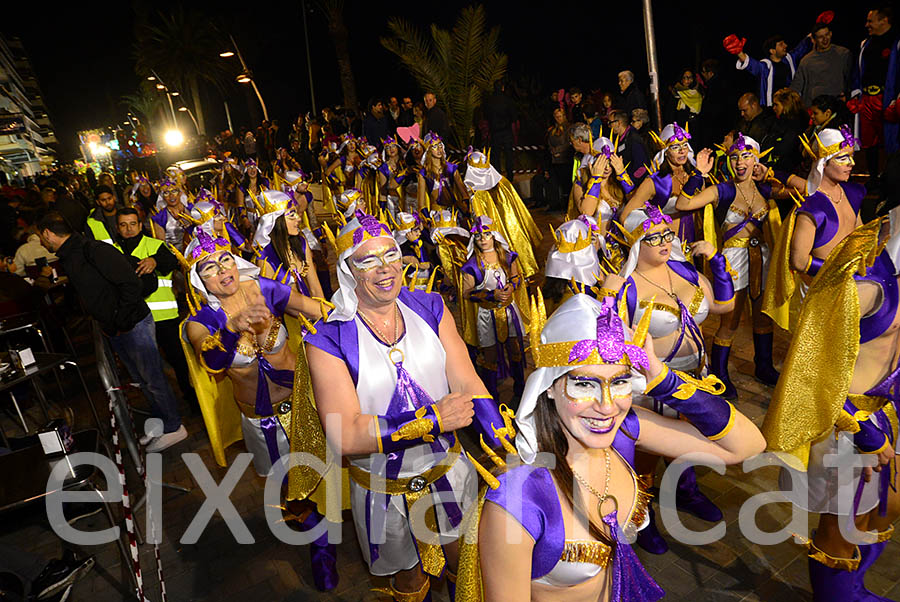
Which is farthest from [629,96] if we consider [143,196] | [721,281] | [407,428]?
[143,196]

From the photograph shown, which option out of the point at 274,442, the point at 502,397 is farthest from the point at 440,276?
the point at 274,442

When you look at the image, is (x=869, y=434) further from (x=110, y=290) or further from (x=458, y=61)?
(x=458, y=61)

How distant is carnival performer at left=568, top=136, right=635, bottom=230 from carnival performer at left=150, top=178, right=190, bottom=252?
18.8ft

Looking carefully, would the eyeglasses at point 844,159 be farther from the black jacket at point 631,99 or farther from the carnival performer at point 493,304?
Result: the black jacket at point 631,99

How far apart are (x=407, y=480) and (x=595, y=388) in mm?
1402

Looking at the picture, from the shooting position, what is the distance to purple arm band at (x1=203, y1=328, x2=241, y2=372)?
3543mm

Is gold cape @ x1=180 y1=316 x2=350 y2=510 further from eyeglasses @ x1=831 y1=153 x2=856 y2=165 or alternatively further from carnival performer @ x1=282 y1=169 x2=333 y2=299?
eyeglasses @ x1=831 y1=153 x2=856 y2=165

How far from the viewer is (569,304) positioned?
70.7 inches

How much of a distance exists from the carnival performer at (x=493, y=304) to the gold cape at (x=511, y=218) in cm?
278

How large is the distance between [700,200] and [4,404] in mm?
8641

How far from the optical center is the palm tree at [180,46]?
3472cm

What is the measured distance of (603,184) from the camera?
697cm

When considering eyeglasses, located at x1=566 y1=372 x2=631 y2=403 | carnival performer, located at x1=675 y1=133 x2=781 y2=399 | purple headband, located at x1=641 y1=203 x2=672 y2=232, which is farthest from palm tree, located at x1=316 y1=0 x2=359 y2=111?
eyeglasses, located at x1=566 y1=372 x2=631 y2=403

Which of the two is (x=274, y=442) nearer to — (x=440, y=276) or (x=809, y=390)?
(x=809, y=390)
